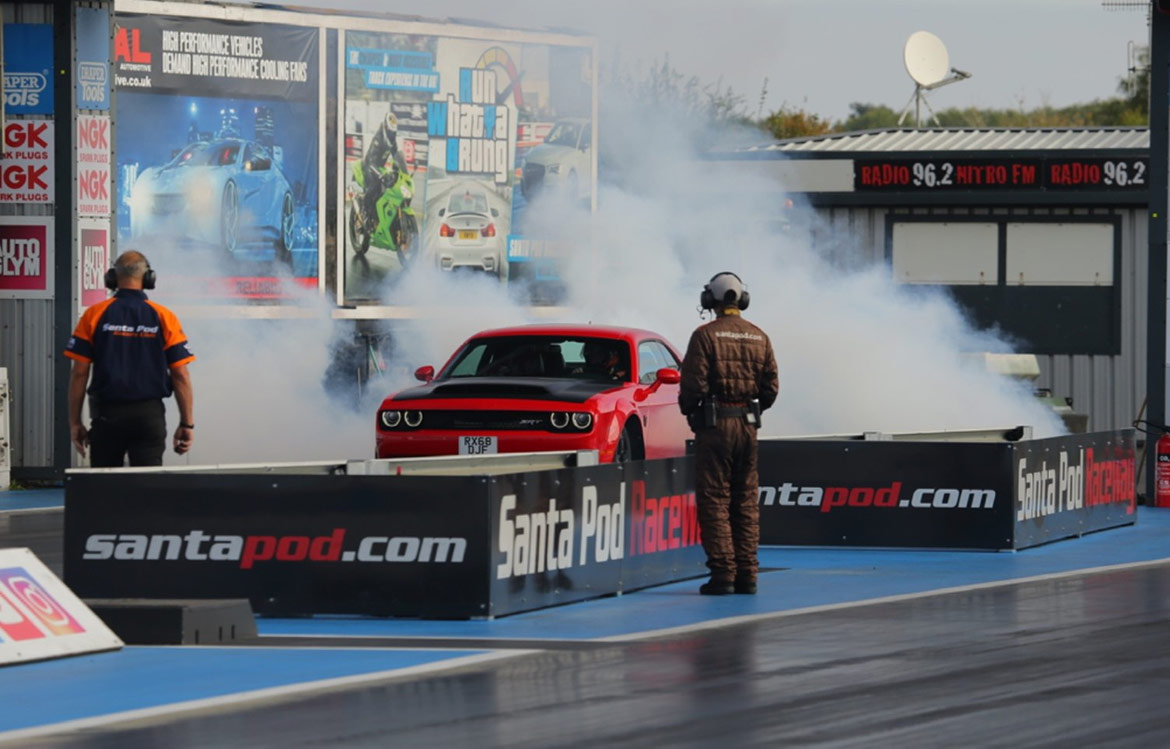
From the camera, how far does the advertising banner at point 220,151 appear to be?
26.5 meters

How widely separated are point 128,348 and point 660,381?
6226 millimetres

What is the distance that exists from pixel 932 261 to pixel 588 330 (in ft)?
65.9

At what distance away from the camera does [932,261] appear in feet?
124

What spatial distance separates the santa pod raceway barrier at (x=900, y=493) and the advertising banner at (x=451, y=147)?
46.4ft

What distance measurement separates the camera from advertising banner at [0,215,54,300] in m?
22.2

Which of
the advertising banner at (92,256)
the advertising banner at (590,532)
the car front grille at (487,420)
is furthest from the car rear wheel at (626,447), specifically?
the advertising banner at (92,256)

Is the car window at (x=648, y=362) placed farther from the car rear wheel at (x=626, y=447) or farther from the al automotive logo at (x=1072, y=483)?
the al automotive logo at (x=1072, y=483)

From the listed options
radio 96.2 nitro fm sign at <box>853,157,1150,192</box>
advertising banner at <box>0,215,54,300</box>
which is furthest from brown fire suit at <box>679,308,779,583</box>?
→ radio 96.2 nitro fm sign at <box>853,157,1150,192</box>

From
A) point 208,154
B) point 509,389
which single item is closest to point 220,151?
point 208,154

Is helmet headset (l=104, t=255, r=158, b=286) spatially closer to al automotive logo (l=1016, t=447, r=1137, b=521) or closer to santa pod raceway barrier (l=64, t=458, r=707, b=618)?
santa pod raceway barrier (l=64, t=458, r=707, b=618)

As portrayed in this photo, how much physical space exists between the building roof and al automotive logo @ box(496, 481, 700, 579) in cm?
2435

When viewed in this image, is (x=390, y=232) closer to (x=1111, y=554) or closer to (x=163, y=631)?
(x=1111, y=554)

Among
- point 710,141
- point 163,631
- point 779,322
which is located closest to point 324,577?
point 163,631

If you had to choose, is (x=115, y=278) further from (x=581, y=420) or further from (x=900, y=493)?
(x=900, y=493)
